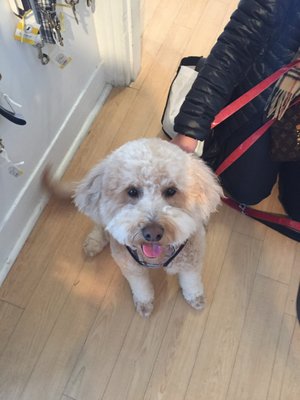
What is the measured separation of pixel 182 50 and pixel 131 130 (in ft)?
1.56

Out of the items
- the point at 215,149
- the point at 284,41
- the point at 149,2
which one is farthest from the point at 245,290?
the point at 149,2

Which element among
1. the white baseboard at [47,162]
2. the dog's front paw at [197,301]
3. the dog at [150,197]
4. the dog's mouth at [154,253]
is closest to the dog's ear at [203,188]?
the dog at [150,197]

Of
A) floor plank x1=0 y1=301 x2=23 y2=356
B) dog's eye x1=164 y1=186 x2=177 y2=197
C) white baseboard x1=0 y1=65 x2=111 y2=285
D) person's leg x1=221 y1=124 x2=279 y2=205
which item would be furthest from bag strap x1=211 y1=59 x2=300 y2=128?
floor plank x1=0 y1=301 x2=23 y2=356

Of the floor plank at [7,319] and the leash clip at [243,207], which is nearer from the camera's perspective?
the floor plank at [7,319]

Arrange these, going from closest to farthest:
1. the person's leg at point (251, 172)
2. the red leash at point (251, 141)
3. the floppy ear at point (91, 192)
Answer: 1. the floppy ear at point (91, 192)
2. the red leash at point (251, 141)
3. the person's leg at point (251, 172)

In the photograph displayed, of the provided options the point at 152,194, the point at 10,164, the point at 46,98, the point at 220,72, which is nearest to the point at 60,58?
the point at 46,98

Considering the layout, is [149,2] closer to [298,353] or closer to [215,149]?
[215,149]

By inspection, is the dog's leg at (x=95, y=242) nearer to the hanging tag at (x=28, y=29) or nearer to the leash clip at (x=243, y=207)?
the leash clip at (x=243, y=207)

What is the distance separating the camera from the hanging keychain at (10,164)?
106cm

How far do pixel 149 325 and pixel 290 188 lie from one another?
642mm

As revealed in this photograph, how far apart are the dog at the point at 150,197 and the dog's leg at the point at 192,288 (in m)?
0.15

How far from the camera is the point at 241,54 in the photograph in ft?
3.40

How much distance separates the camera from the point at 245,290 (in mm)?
1261

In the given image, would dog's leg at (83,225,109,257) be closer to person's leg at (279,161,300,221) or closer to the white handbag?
the white handbag
